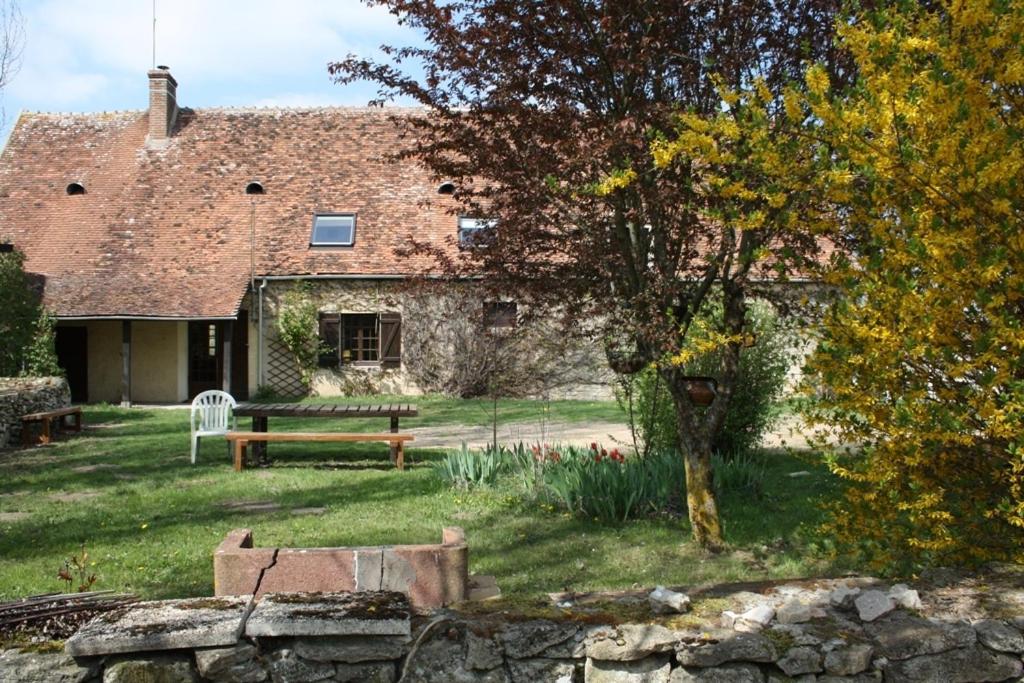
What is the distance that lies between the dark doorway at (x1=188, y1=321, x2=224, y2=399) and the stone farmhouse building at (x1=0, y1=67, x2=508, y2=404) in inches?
1.3

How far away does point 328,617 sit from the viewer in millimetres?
3014

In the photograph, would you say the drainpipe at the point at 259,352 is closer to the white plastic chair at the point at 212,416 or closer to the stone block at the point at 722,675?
the white plastic chair at the point at 212,416

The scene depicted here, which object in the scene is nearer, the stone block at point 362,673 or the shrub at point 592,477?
the stone block at point 362,673

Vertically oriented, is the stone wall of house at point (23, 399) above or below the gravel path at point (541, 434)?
above

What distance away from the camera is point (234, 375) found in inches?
788

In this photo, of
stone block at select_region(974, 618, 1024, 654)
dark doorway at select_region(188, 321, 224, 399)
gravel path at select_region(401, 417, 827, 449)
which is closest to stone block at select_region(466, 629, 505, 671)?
stone block at select_region(974, 618, 1024, 654)

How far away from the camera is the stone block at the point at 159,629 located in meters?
2.85

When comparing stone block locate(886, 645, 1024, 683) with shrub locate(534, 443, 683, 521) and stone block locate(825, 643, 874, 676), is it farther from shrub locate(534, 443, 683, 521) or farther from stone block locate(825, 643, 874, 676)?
shrub locate(534, 443, 683, 521)

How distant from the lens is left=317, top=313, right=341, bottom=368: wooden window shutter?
2002 cm

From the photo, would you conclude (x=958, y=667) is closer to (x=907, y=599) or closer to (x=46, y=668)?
(x=907, y=599)

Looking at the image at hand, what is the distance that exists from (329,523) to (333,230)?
1417cm

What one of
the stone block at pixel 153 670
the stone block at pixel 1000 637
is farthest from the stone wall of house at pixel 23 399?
the stone block at pixel 1000 637

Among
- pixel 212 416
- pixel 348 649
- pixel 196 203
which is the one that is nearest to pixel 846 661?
pixel 348 649

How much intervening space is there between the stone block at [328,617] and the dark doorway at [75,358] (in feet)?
62.1
